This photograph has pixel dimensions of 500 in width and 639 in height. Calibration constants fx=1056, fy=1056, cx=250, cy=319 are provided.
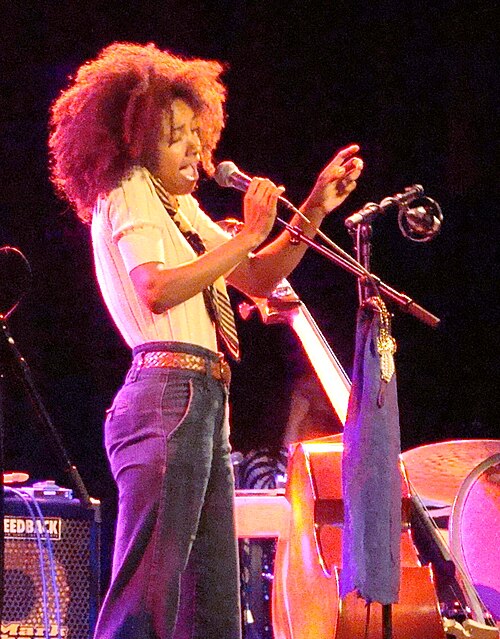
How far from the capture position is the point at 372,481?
2436mm

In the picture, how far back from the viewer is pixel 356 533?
2.42 m

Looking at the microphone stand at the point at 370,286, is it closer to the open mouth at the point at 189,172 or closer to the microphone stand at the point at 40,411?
the open mouth at the point at 189,172

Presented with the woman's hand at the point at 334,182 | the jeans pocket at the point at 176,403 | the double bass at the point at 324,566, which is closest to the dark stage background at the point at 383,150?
the double bass at the point at 324,566

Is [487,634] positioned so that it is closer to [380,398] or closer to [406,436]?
[380,398]

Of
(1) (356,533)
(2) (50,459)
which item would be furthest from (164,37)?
(1) (356,533)

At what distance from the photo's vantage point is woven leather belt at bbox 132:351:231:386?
2.27 m

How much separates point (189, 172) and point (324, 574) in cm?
115

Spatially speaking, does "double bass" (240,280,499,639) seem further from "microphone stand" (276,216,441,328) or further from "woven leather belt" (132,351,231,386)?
"woven leather belt" (132,351,231,386)

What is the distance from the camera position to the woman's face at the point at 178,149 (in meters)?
2.47

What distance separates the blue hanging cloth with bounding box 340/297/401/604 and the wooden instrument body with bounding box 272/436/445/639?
0.87 ft

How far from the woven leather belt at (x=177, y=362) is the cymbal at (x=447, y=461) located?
1.31 m

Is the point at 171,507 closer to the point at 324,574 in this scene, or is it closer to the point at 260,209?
the point at 260,209

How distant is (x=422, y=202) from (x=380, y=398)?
2.16 feet

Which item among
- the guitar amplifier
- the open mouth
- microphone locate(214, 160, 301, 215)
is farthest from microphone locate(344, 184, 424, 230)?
the guitar amplifier
